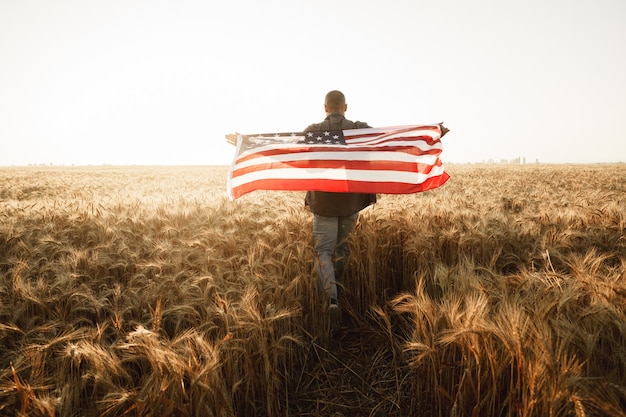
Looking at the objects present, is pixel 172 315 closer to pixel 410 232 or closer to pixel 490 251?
pixel 410 232

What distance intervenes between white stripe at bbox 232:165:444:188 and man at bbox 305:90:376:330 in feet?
0.65

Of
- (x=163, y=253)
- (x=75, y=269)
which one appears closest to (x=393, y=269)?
(x=163, y=253)

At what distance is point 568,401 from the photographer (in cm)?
105

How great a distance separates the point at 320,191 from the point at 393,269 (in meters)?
1.22

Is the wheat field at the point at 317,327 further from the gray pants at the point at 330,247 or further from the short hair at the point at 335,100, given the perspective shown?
the short hair at the point at 335,100

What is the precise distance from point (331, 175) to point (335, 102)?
→ 0.94 metres

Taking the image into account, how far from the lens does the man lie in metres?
2.95

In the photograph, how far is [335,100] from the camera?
3473mm

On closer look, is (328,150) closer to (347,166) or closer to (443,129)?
(347,166)

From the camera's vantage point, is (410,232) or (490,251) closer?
(490,251)

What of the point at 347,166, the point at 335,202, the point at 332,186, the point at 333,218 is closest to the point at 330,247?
the point at 333,218

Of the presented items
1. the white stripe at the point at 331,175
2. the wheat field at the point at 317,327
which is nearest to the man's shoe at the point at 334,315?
the wheat field at the point at 317,327

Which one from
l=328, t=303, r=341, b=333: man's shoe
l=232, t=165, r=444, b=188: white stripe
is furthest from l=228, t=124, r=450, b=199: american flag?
l=328, t=303, r=341, b=333: man's shoe

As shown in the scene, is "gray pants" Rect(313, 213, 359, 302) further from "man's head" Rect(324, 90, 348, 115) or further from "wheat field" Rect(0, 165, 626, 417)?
"man's head" Rect(324, 90, 348, 115)
